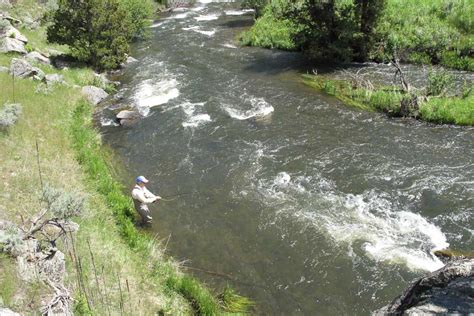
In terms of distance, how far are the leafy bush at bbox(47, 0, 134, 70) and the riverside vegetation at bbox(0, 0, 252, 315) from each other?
29.5ft

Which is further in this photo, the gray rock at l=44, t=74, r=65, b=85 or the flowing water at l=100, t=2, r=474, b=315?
the gray rock at l=44, t=74, r=65, b=85

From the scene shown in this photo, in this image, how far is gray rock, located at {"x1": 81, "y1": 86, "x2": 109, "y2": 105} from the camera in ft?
94.9

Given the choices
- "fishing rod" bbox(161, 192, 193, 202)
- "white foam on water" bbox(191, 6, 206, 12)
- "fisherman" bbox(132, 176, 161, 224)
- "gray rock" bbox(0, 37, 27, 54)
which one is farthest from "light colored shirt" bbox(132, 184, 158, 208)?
"white foam on water" bbox(191, 6, 206, 12)

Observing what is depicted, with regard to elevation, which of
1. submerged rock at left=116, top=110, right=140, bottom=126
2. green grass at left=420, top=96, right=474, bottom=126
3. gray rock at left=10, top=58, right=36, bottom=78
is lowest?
submerged rock at left=116, top=110, right=140, bottom=126

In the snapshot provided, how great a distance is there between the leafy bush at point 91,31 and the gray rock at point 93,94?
172 inches

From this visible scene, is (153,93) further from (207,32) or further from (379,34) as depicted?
(379,34)

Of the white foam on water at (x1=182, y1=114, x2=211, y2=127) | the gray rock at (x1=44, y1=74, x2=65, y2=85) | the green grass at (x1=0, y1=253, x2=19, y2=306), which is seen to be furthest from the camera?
the gray rock at (x1=44, y1=74, x2=65, y2=85)

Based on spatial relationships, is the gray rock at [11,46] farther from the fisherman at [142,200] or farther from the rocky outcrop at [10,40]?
the fisherman at [142,200]

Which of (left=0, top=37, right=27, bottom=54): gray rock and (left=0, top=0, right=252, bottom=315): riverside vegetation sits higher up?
(left=0, top=37, right=27, bottom=54): gray rock

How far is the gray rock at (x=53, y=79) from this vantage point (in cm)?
2812

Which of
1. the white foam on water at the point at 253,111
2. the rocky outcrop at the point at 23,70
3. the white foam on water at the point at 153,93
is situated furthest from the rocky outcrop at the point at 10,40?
the white foam on water at the point at 253,111

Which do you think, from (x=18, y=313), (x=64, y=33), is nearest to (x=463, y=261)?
(x=18, y=313)

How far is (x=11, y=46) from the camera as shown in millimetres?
32500

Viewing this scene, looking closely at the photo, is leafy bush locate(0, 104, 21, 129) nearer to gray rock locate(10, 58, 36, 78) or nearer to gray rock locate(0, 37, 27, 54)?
gray rock locate(10, 58, 36, 78)
